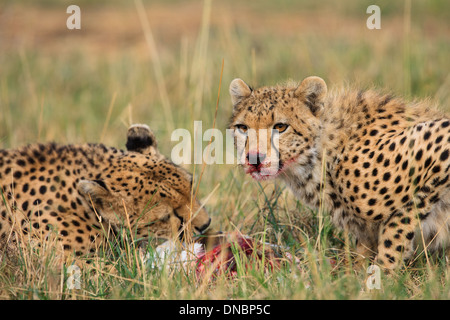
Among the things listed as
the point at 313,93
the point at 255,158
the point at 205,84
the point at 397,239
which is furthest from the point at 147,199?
the point at 205,84

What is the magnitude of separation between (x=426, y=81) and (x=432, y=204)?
12.9ft

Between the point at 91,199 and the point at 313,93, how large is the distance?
1.54 metres

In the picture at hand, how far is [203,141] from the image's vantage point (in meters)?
6.65

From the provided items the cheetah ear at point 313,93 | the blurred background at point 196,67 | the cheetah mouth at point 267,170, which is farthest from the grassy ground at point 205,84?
the cheetah ear at point 313,93

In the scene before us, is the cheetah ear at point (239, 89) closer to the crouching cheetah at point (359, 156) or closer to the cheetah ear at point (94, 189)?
the crouching cheetah at point (359, 156)

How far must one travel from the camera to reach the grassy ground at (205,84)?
352cm

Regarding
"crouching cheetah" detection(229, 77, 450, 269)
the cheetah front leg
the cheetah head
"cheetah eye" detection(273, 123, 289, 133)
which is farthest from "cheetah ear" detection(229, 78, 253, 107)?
the cheetah front leg

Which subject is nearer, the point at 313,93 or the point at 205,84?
the point at 313,93

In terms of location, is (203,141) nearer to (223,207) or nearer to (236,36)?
(223,207)

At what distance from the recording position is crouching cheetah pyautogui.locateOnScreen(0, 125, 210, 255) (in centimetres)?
394

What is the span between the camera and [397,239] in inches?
149

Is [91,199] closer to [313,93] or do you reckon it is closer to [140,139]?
[140,139]

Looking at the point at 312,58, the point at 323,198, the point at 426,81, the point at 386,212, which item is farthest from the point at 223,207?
the point at 312,58

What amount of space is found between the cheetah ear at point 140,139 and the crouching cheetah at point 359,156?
574 millimetres
